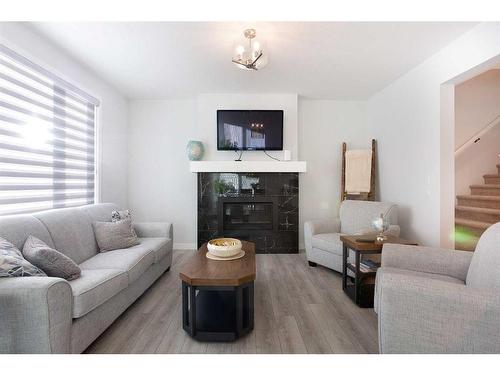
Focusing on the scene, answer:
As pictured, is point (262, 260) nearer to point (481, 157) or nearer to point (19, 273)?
point (19, 273)

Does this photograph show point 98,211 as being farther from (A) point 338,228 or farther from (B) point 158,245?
(A) point 338,228

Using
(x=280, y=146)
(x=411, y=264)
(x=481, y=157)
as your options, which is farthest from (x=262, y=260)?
(x=481, y=157)

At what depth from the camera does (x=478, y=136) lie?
362cm

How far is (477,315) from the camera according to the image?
114cm

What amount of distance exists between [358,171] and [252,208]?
1822 mm

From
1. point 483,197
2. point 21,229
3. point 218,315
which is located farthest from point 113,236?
point 483,197

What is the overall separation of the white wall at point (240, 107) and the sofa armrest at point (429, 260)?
7.89 feet

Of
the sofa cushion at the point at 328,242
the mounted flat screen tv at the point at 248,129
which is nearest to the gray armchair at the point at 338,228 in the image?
the sofa cushion at the point at 328,242

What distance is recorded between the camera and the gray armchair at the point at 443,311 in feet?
3.72

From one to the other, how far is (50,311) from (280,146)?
10.9 ft

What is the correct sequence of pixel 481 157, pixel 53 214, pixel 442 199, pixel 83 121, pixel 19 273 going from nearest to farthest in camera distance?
1. pixel 19 273
2. pixel 53 214
3. pixel 442 199
4. pixel 83 121
5. pixel 481 157

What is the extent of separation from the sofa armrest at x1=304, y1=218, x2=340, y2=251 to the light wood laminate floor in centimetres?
57

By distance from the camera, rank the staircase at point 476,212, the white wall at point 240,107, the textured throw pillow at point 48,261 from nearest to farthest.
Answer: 1. the textured throw pillow at point 48,261
2. the staircase at point 476,212
3. the white wall at point 240,107

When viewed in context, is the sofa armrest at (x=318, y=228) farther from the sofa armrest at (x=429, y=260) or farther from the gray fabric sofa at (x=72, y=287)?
the gray fabric sofa at (x=72, y=287)
